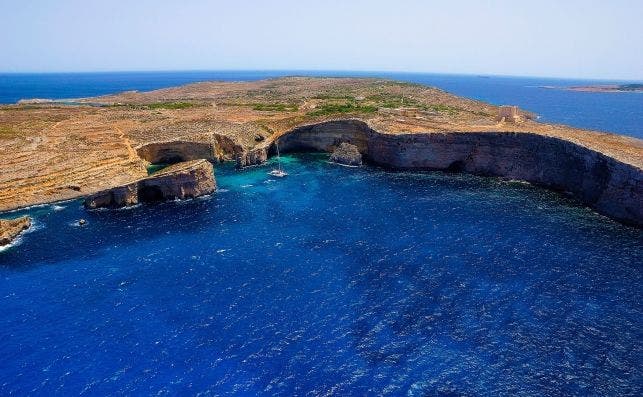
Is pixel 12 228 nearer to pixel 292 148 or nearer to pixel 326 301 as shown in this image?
pixel 326 301

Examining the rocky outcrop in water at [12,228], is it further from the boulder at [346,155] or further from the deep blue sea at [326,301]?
the boulder at [346,155]

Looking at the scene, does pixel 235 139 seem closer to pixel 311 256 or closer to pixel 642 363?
pixel 311 256

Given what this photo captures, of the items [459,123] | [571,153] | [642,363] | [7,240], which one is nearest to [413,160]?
[459,123]

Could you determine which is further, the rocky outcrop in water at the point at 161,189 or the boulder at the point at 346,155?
the boulder at the point at 346,155

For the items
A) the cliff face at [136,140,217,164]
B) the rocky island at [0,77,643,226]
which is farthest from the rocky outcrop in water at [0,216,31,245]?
the cliff face at [136,140,217,164]

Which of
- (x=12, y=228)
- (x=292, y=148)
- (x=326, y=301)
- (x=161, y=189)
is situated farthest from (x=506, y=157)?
(x=12, y=228)

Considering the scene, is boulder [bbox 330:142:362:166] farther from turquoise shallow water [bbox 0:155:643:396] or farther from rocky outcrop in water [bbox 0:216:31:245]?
rocky outcrop in water [bbox 0:216:31:245]

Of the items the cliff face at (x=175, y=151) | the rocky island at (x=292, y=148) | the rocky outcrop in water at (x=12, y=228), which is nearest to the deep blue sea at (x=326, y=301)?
the rocky outcrop in water at (x=12, y=228)
